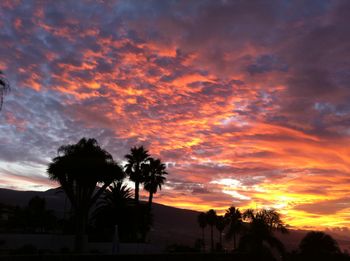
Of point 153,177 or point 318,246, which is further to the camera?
point 153,177

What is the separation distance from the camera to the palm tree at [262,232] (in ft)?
A: 108

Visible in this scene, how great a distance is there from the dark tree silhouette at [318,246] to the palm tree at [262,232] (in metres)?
7.32

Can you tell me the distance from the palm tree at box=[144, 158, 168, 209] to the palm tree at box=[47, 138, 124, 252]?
2090cm

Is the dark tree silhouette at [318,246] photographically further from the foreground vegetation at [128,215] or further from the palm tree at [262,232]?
the palm tree at [262,232]

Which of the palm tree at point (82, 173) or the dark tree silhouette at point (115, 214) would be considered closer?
the palm tree at point (82, 173)

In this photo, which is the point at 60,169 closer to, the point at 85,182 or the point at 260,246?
the point at 85,182

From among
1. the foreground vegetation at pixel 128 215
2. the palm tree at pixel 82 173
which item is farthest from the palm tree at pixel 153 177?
the palm tree at pixel 82 173

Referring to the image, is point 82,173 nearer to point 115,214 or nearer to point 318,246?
point 115,214

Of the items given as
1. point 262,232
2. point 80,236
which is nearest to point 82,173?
point 80,236

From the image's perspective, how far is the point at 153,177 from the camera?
63219 millimetres

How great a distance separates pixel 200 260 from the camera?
27.0m

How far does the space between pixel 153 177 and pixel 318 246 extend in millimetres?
30017

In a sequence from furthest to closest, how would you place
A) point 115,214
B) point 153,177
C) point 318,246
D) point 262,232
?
point 153,177, point 115,214, point 318,246, point 262,232

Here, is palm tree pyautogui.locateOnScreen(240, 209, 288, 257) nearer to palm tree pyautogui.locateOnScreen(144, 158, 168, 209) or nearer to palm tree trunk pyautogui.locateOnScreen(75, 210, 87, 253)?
palm tree trunk pyautogui.locateOnScreen(75, 210, 87, 253)
